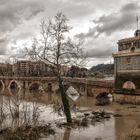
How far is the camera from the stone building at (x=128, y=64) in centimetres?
4053

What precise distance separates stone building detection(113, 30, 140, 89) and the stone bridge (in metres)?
3.99

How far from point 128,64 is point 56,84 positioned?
27791mm

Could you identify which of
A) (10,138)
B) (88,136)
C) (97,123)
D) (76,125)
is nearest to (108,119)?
(97,123)

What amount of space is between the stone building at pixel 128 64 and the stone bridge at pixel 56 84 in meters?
3.99

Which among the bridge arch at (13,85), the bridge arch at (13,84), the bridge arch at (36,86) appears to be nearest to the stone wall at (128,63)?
the bridge arch at (36,86)

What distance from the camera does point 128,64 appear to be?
137 feet

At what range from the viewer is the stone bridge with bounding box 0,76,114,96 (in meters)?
49.5

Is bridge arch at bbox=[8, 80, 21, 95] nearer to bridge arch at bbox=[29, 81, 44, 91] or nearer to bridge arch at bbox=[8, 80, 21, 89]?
bridge arch at bbox=[8, 80, 21, 89]

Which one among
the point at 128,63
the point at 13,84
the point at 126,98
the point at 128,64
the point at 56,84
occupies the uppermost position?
the point at 128,63

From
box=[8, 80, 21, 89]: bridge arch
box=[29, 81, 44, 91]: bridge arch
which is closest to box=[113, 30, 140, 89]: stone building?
box=[29, 81, 44, 91]: bridge arch

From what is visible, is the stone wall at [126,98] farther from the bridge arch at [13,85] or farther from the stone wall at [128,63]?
the bridge arch at [13,85]

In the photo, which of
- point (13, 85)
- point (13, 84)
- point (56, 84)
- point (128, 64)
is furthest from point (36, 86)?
point (128, 64)

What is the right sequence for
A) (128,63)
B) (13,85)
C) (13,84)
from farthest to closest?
(13,85) → (13,84) → (128,63)

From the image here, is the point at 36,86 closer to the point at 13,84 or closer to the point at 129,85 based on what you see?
the point at 13,84
